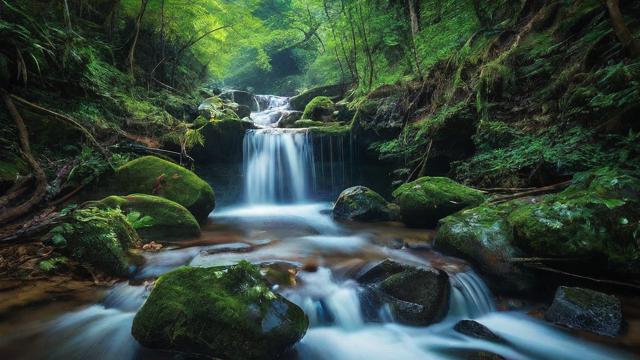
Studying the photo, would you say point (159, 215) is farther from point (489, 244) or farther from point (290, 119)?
point (290, 119)

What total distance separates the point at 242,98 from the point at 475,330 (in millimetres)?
18818

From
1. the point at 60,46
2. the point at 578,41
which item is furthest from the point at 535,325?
the point at 60,46

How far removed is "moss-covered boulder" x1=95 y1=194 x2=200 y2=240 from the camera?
5.76m

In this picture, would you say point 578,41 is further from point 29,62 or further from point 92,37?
point 92,37

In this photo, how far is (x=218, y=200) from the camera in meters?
10.5

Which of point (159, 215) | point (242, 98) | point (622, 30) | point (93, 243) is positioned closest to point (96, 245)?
point (93, 243)

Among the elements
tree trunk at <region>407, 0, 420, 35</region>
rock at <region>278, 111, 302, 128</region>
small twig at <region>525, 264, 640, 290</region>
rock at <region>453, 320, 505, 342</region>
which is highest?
tree trunk at <region>407, 0, 420, 35</region>

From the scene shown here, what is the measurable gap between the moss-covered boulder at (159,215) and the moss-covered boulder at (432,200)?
409 centimetres

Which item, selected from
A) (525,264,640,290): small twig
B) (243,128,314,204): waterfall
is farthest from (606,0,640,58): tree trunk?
(243,128,314,204): waterfall

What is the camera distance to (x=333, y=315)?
394 cm

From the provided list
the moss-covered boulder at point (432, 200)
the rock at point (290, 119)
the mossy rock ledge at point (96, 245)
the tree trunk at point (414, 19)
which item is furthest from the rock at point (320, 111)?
the mossy rock ledge at point (96, 245)

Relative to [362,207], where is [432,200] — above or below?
above

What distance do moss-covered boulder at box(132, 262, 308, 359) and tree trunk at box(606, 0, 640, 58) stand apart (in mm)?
5590

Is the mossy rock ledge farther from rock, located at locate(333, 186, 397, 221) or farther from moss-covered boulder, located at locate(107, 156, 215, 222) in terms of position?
rock, located at locate(333, 186, 397, 221)
